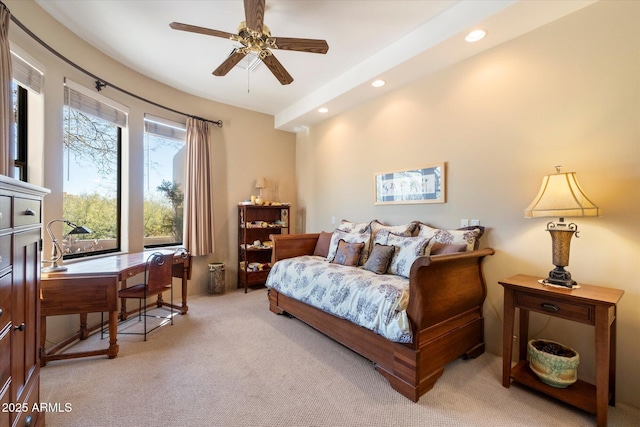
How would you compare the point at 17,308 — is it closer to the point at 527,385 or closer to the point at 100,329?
the point at 100,329

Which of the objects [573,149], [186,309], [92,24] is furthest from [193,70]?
[573,149]

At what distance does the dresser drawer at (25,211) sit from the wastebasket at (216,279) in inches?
109

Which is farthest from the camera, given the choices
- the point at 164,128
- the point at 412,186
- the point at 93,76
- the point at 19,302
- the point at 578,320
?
the point at 164,128

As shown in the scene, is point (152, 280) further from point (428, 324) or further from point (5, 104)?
point (428, 324)

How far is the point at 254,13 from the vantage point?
1923 millimetres

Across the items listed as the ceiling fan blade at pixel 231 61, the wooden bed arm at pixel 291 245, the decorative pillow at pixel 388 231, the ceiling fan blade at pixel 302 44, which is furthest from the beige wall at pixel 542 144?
the ceiling fan blade at pixel 231 61

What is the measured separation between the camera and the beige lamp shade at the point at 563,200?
1778mm

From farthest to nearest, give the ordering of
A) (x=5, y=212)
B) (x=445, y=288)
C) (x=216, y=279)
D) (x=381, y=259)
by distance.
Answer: (x=216, y=279), (x=381, y=259), (x=445, y=288), (x=5, y=212)

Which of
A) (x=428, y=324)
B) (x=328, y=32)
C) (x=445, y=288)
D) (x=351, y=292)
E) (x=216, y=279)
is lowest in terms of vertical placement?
(x=216, y=279)

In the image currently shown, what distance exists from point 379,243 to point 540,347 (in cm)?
150

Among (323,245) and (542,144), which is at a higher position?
(542,144)

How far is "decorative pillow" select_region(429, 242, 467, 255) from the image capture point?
93.8 inches

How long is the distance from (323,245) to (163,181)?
8.11ft

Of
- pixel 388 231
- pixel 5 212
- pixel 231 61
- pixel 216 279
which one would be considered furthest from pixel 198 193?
pixel 5 212
